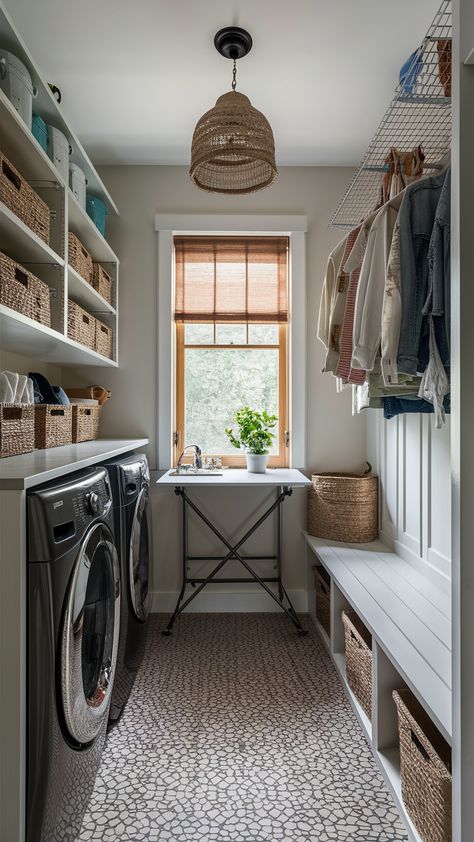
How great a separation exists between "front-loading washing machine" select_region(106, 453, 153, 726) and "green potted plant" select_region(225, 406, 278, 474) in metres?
0.71

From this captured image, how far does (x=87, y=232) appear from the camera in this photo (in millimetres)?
2498

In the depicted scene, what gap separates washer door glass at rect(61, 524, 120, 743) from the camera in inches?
51.5

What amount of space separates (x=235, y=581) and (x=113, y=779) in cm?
142

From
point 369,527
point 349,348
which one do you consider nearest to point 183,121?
point 349,348

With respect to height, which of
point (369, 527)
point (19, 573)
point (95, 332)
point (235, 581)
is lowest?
point (235, 581)

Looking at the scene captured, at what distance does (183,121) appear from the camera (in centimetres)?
262

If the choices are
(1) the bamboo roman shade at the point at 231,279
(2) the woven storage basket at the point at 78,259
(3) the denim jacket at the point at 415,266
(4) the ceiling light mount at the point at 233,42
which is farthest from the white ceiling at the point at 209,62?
(3) the denim jacket at the point at 415,266

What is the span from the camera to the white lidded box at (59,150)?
1981mm

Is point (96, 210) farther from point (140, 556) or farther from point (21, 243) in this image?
point (140, 556)

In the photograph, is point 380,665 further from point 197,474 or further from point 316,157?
point 316,157

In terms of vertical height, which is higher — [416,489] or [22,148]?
[22,148]

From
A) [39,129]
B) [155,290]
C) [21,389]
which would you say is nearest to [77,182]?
[39,129]

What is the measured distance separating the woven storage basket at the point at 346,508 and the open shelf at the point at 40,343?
141 cm

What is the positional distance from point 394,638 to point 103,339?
6.64 feet
